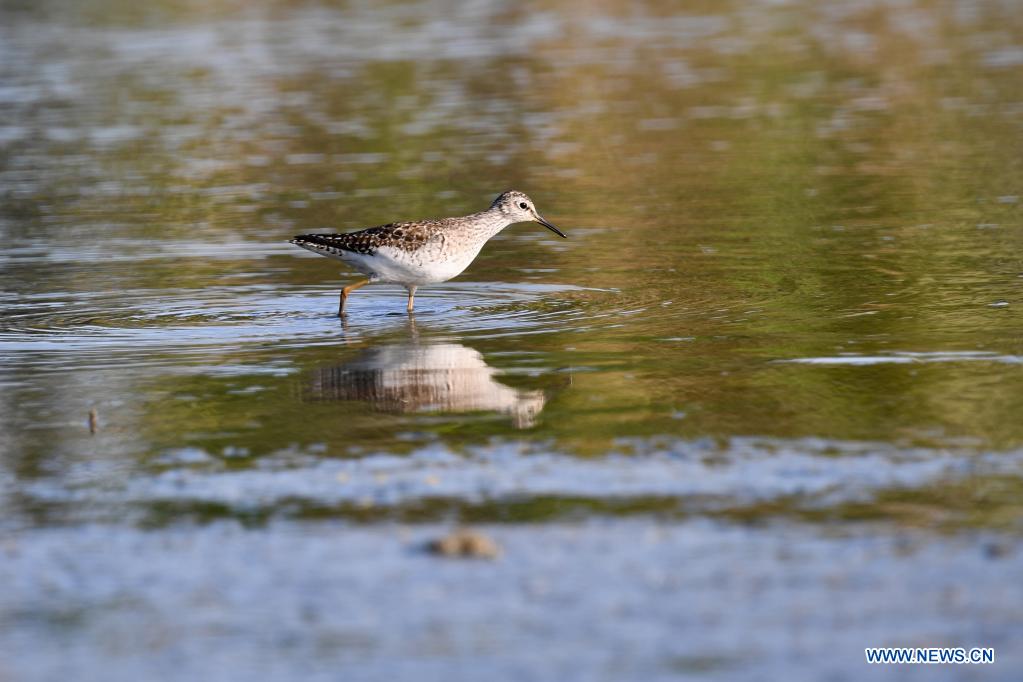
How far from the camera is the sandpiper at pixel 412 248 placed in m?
15.4

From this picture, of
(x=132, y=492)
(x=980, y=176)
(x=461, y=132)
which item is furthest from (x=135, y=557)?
(x=461, y=132)

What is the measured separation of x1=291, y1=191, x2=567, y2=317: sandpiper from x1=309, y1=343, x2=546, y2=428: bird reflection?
5.80ft

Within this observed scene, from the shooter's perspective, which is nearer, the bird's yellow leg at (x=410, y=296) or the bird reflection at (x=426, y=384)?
the bird reflection at (x=426, y=384)

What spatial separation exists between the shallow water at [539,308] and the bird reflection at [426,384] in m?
0.05

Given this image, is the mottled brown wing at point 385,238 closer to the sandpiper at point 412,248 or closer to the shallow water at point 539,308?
the sandpiper at point 412,248

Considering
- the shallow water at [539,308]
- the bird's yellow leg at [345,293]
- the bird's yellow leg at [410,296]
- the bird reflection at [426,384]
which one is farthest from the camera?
the bird's yellow leg at [410,296]

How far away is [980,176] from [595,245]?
6217 millimetres

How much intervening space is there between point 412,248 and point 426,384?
3355 mm

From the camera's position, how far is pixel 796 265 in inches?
672

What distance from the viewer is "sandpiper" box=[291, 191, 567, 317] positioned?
607 inches

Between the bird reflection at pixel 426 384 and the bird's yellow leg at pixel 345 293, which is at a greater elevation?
the bird's yellow leg at pixel 345 293

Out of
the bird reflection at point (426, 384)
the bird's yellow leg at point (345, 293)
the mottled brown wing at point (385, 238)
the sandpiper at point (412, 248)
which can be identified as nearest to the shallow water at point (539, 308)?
the bird reflection at point (426, 384)

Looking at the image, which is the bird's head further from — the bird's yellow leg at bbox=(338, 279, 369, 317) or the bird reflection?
the bird reflection

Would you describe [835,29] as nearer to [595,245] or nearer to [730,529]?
[595,245]
